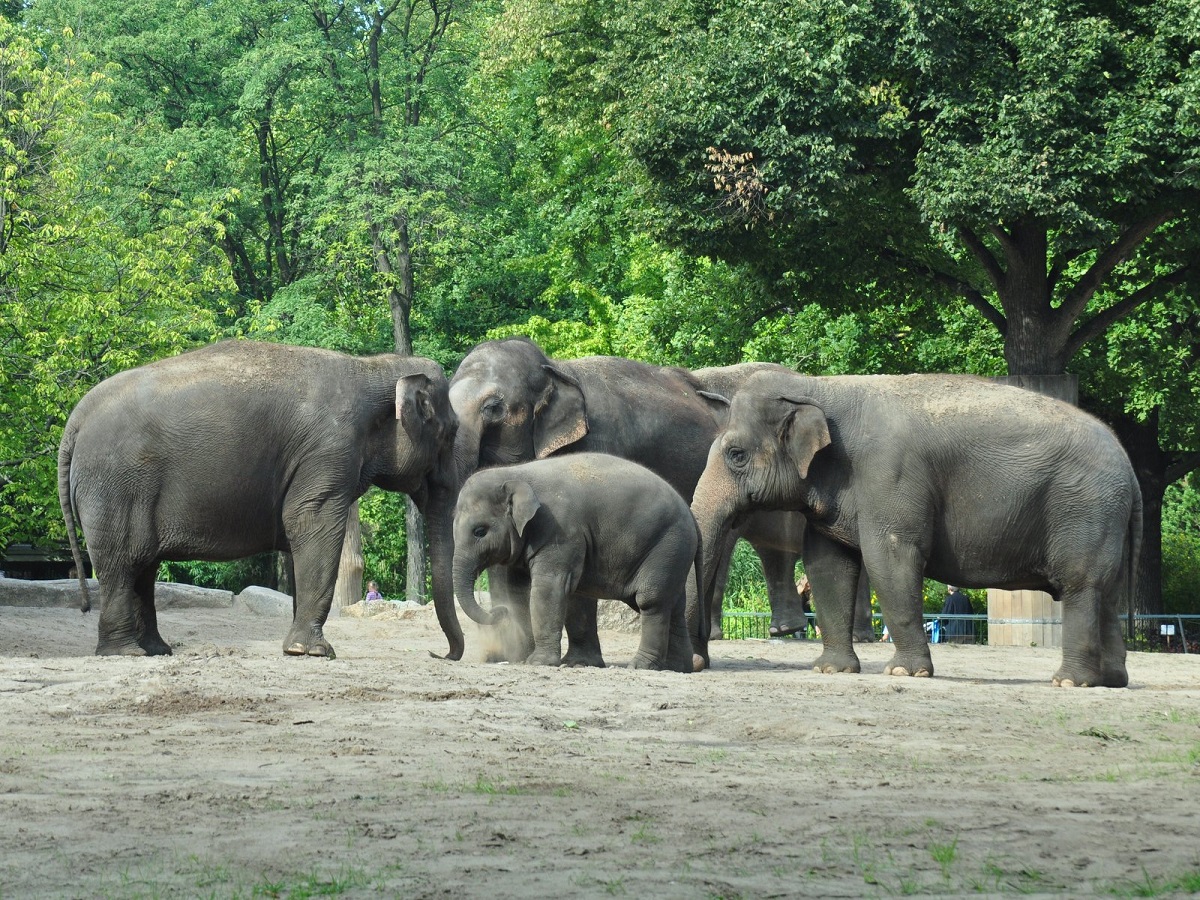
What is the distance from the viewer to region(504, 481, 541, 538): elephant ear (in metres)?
12.7

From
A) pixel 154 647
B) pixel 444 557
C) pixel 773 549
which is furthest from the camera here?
pixel 773 549

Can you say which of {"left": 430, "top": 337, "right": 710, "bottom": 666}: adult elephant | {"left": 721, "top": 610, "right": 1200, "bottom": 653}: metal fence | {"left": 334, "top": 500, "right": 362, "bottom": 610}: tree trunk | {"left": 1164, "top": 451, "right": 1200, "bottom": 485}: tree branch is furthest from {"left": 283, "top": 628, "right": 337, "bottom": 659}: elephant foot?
{"left": 1164, "top": 451, "right": 1200, "bottom": 485}: tree branch

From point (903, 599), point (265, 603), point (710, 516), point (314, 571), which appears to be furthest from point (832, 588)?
point (265, 603)

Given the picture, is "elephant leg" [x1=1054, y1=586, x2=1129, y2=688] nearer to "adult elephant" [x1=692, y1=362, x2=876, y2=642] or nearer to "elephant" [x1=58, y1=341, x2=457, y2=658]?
"adult elephant" [x1=692, y1=362, x2=876, y2=642]

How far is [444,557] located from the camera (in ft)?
48.3

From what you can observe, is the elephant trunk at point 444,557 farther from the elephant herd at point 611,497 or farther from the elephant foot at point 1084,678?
the elephant foot at point 1084,678

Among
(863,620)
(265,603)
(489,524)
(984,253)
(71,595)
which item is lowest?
(265,603)

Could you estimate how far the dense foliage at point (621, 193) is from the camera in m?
21.7

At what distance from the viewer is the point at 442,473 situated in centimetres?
1468

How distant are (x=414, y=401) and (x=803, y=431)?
2.99 metres

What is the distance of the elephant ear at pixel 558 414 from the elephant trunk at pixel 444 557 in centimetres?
100

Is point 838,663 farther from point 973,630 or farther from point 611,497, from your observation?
point 973,630

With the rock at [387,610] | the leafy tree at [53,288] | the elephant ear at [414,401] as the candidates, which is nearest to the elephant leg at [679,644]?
the elephant ear at [414,401]

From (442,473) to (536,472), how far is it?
1.84 m
